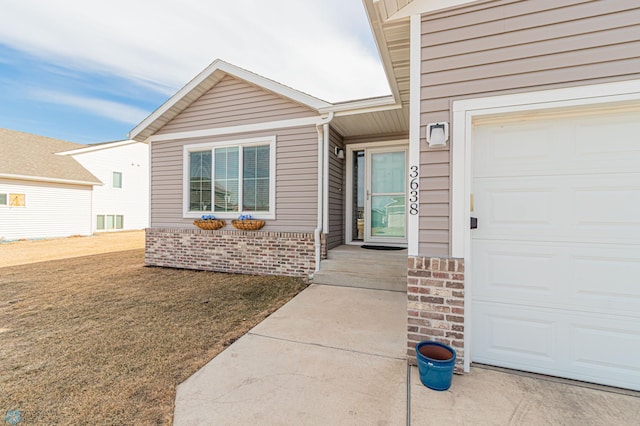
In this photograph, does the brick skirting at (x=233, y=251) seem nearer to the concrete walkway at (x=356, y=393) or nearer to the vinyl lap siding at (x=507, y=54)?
the concrete walkway at (x=356, y=393)

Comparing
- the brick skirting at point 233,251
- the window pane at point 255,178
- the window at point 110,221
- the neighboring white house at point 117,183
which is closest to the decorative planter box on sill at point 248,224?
the brick skirting at point 233,251

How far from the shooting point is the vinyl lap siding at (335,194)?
18.8 feet

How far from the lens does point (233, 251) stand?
6.07 m

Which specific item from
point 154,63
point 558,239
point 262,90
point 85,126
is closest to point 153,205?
point 262,90

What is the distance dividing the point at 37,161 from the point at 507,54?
18089 mm

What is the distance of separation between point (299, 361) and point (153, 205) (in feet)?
20.4

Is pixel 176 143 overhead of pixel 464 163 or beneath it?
overhead

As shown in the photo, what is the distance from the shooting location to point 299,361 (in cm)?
246

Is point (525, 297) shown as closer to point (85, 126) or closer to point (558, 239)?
point (558, 239)

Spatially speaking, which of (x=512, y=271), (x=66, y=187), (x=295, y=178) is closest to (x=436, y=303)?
(x=512, y=271)

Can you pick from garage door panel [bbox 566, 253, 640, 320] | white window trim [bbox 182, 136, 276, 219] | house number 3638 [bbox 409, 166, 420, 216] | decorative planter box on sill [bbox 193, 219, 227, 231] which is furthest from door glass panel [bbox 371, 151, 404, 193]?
garage door panel [bbox 566, 253, 640, 320]

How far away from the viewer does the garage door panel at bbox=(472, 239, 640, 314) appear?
2.07m

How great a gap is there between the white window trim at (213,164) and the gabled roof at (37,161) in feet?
33.8

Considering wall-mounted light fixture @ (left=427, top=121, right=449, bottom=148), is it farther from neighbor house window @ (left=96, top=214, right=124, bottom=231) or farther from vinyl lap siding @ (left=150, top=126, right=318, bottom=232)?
neighbor house window @ (left=96, top=214, right=124, bottom=231)
